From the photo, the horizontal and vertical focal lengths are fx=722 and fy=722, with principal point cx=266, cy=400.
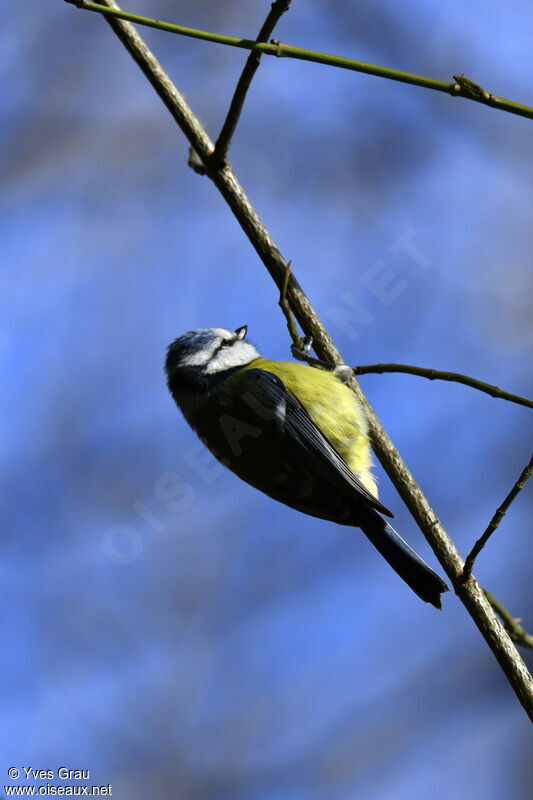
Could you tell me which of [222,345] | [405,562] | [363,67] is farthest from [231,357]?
[363,67]

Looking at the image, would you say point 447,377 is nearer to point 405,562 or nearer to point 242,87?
point 405,562

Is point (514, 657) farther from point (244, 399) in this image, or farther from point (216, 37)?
point (216, 37)

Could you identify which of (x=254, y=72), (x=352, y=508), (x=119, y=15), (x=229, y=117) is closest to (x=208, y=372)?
(x=352, y=508)

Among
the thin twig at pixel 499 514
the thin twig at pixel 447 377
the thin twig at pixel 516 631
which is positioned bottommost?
the thin twig at pixel 516 631

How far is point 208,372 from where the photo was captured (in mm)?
2805

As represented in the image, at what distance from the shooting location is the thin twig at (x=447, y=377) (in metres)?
1.83

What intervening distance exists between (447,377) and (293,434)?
0.71 meters

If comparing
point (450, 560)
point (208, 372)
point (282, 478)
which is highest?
point (208, 372)

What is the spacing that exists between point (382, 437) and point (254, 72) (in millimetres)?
1098

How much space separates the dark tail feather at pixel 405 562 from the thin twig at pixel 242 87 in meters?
1.31

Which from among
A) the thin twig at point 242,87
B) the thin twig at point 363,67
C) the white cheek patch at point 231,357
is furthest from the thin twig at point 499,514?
the white cheek patch at point 231,357

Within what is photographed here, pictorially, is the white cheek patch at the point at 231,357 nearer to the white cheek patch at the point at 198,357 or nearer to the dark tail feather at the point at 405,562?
the white cheek patch at the point at 198,357

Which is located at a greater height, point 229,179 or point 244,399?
point 229,179

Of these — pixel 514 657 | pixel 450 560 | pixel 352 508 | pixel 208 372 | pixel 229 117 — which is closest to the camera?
pixel 514 657
